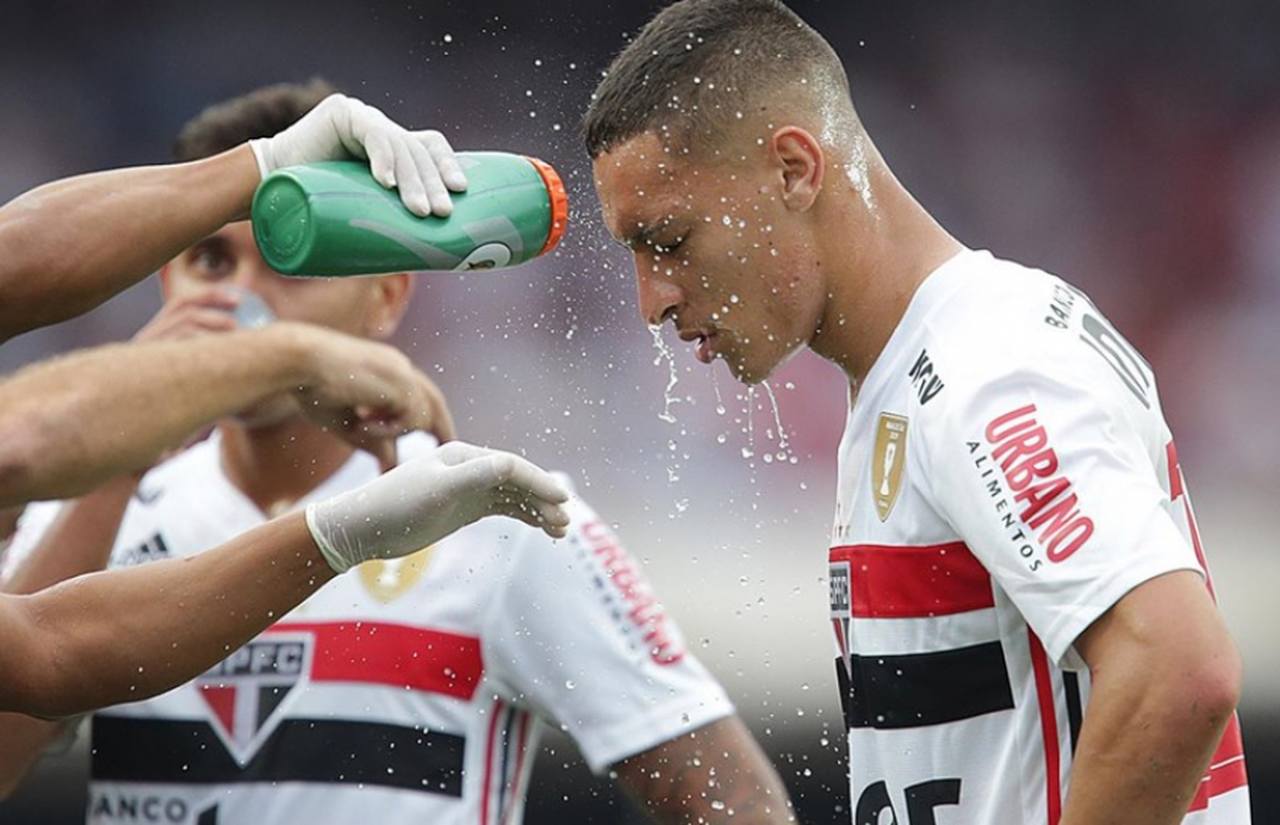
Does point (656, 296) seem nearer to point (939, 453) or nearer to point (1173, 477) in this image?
point (939, 453)

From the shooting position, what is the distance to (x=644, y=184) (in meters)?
2.88

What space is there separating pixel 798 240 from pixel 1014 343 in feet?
1.45

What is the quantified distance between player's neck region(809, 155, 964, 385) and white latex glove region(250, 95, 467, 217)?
570 mm

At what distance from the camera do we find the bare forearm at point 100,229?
9.74ft

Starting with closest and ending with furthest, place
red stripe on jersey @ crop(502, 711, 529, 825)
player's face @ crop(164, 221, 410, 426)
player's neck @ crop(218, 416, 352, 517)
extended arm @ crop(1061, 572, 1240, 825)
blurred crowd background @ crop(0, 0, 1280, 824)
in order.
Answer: extended arm @ crop(1061, 572, 1240, 825) < red stripe on jersey @ crop(502, 711, 529, 825) < player's neck @ crop(218, 416, 352, 517) < player's face @ crop(164, 221, 410, 426) < blurred crowd background @ crop(0, 0, 1280, 824)

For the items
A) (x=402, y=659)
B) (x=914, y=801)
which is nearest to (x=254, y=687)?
(x=402, y=659)

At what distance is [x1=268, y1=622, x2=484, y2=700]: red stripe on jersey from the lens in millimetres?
3520

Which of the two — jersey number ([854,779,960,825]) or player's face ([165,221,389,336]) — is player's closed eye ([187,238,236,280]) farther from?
jersey number ([854,779,960,825])

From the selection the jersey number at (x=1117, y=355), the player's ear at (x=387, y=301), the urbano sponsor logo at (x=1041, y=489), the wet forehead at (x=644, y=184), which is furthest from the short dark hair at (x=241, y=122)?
the urbano sponsor logo at (x=1041, y=489)

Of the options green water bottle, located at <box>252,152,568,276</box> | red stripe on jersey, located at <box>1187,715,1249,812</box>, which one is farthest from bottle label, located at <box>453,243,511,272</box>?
red stripe on jersey, located at <box>1187,715,1249,812</box>

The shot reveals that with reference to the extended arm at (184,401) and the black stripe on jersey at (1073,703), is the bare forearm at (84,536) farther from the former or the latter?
the black stripe on jersey at (1073,703)

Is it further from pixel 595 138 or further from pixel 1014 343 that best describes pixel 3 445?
pixel 1014 343

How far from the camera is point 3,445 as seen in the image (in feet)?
11.4

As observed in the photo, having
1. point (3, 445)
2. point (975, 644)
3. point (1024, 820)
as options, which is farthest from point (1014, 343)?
point (3, 445)
